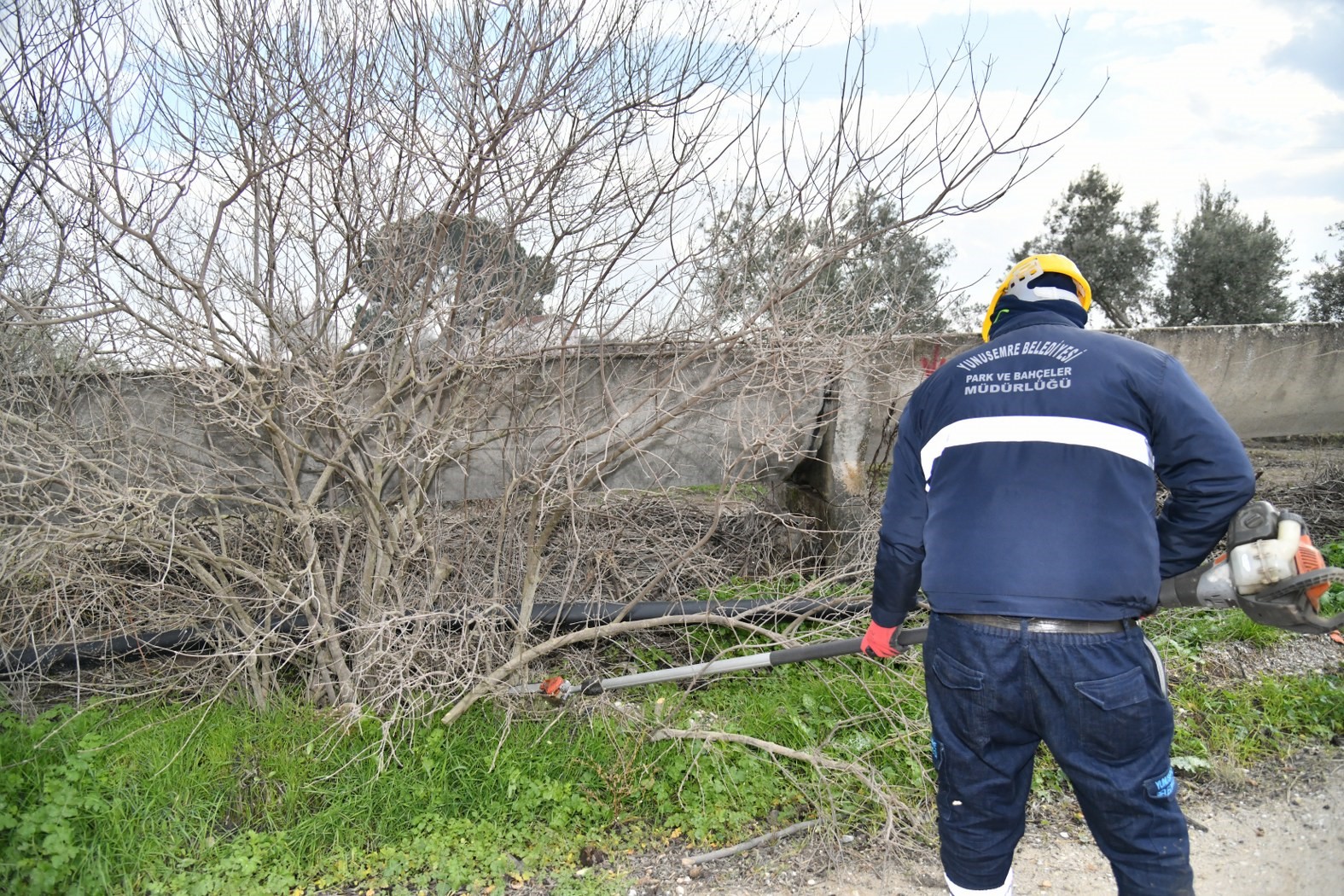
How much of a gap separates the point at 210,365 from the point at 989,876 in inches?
139

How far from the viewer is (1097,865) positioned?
3.25m

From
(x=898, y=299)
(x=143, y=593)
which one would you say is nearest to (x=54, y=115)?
(x=143, y=593)

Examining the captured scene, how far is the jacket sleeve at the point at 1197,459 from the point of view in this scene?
225cm

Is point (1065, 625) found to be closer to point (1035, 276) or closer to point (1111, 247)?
point (1035, 276)

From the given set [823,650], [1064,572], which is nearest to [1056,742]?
[1064,572]

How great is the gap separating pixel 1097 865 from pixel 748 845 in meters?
1.36

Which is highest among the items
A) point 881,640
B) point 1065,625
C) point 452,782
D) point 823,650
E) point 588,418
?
point 588,418

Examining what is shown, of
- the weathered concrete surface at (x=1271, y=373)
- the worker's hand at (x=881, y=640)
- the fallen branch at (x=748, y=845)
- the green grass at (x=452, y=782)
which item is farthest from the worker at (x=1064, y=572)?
the weathered concrete surface at (x=1271, y=373)

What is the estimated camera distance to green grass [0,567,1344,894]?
3.19m

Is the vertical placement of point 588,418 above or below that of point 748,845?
above

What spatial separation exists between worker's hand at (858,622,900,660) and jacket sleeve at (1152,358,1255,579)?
946mm

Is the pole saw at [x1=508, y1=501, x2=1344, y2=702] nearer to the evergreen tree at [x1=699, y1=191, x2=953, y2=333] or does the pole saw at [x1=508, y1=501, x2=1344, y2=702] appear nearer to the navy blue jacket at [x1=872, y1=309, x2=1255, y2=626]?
the navy blue jacket at [x1=872, y1=309, x2=1255, y2=626]

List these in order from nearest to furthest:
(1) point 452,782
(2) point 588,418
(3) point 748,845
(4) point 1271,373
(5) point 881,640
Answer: (5) point 881,640 → (3) point 748,845 → (1) point 452,782 → (2) point 588,418 → (4) point 1271,373

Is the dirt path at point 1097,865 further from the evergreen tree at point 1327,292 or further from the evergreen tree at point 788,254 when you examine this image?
the evergreen tree at point 1327,292
